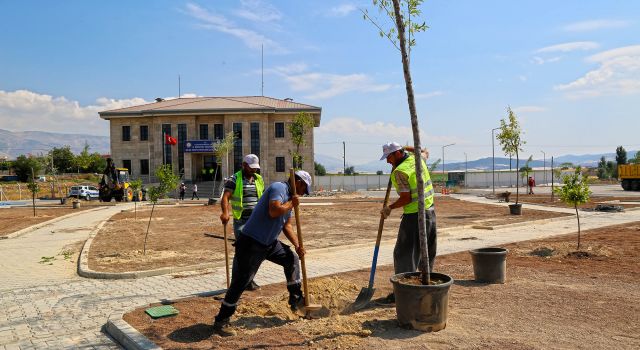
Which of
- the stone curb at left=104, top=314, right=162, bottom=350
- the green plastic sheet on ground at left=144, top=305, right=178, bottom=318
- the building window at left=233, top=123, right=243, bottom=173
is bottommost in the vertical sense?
the stone curb at left=104, top=314, right=162, bottom=350

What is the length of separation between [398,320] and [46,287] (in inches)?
214

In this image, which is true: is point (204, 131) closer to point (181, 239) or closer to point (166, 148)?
point (166, 148)

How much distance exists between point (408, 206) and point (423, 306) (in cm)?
133

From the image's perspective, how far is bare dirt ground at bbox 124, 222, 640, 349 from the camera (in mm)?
4273

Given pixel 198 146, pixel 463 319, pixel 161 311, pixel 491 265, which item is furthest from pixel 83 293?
pixel 198 146

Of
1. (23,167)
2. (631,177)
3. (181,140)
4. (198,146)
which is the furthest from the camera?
(23,167)

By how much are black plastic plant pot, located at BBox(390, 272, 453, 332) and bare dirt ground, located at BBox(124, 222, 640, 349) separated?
9 cm

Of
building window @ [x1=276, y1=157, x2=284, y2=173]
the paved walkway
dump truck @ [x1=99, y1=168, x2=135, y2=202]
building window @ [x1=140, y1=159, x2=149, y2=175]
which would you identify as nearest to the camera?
the paved walkway

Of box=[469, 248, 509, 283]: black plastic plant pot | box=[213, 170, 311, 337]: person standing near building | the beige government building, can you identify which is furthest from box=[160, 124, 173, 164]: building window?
box=[213, 170, 311, 337]: person standing near building

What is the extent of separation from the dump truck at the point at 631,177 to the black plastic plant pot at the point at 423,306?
1748 inches

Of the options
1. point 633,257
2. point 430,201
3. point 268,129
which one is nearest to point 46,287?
point 430,201

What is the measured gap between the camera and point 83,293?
6.73 meters

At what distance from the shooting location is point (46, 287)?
7207 mm

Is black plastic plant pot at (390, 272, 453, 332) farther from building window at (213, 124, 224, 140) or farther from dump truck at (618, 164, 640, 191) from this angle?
building window at (213, 124, 224, 140)
